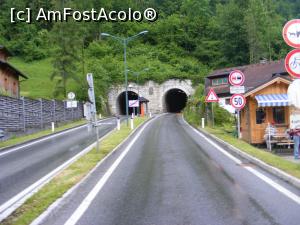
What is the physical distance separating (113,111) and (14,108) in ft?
156

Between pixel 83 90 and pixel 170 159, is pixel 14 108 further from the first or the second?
pixel 83 90

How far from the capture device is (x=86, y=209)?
27.4 ft

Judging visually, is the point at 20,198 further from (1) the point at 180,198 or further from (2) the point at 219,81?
(2) the point at 219,81

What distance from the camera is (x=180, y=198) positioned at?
30.1 feet

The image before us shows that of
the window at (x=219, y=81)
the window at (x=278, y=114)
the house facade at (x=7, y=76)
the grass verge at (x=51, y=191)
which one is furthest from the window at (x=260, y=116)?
the window at (x=219, y=81)

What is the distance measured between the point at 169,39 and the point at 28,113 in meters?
72.3

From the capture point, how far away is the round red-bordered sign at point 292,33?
10.5 metres

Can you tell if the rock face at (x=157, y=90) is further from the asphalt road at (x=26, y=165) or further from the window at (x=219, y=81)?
Result: the asphalt road at (x=26, y=165)

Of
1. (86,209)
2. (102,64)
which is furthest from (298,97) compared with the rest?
(102,64)

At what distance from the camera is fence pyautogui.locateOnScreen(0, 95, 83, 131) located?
29.1 meters

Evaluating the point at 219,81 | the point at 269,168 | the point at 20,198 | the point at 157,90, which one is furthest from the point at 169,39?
the point at 20,198

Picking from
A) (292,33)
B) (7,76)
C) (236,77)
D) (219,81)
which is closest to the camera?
(292,33)

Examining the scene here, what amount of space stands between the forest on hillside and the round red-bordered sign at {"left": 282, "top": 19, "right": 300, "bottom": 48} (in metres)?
54.0

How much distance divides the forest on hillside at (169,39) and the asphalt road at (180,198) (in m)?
51.9
